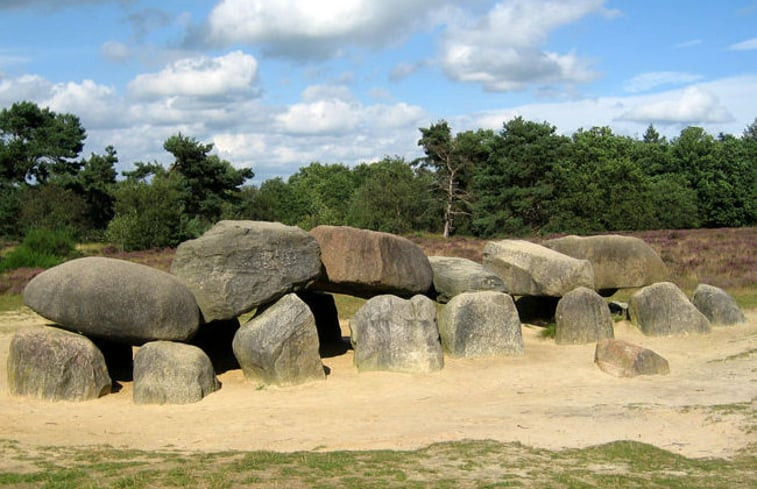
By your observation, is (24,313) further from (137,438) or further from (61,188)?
(61,188)

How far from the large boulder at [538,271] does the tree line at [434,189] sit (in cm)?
2551

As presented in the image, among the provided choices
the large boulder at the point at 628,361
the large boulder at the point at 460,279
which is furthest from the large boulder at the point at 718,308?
the large boulder at the point at 460,279

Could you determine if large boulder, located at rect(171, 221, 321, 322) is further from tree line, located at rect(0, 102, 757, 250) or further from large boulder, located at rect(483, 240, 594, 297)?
tree line, located at rect(0, 102, 757, 250)

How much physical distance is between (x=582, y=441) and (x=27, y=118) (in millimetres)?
54917

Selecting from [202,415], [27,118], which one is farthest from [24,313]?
[27,118]

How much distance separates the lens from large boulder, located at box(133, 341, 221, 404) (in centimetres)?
1302

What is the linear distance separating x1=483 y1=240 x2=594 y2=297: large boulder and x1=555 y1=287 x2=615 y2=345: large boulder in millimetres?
784

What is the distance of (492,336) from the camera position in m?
16.7

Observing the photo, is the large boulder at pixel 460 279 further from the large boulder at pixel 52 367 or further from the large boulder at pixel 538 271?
the large boulder at pixel 52 367

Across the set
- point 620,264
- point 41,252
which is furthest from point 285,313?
point 41,252

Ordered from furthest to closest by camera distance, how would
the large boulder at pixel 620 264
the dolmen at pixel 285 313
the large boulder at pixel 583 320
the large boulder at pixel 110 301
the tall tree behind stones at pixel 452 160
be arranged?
the tall tree behind stones at pixel 452 160 < the large boulder at pixel 620 264 < the large boulder at pixel 583 320 < the large boulder at pixel 110 301 < the dolmen at pixel 285 313

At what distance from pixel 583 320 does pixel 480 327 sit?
3.06 metres

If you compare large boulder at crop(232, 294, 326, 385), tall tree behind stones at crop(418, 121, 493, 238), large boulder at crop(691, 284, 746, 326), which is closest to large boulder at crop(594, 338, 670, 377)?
large boulder at crop(691, 284, 746, 326)

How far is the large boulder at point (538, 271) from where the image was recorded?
63.1 ft
